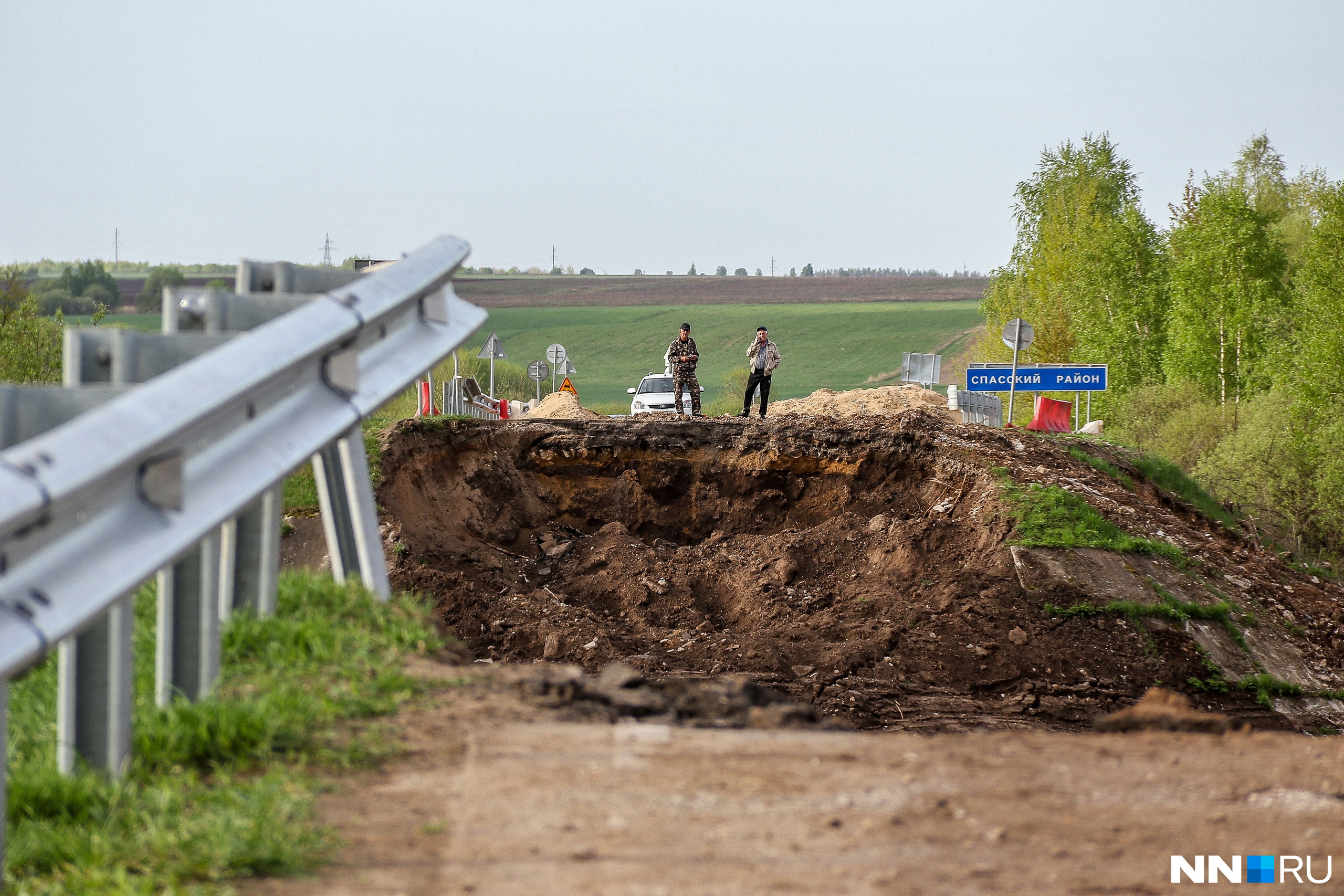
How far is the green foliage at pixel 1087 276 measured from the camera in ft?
156

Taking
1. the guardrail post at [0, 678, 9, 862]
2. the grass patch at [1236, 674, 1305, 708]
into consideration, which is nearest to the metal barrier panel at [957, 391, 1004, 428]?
the grass patch at [1236, 674, 1305, 708]

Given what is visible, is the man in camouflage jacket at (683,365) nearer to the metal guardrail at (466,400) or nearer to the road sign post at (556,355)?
the metal guardrail at (466,400)

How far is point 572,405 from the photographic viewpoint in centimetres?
2805

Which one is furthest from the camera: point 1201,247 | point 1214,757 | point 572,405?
point 1201,247

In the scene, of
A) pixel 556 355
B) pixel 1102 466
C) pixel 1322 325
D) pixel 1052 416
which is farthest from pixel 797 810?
pixel 1322 325

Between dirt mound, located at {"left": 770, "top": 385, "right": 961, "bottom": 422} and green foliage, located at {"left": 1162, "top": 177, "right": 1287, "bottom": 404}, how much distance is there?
1325 cm

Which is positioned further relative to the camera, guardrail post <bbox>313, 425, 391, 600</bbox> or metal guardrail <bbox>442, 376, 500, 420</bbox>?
metal guardrail <bbox>442, 376, 500, 420</bbox>

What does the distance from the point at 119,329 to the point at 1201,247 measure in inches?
1740

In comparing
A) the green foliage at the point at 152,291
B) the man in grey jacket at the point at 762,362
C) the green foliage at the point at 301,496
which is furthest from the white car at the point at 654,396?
the green foliage at the point at 152,291

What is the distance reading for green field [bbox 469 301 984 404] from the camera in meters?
108

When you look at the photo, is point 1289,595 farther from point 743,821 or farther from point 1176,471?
point 743,821

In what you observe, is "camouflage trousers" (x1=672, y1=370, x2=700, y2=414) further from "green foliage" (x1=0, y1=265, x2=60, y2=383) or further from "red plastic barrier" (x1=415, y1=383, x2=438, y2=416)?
"green foliage" (x1=0, y1=265, x2=60, y2=383)

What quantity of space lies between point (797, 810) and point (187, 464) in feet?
6.19

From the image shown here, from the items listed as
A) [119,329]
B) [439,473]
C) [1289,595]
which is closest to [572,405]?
[439,473]
